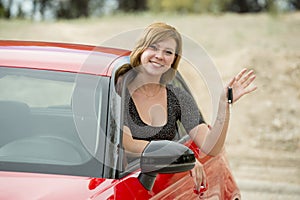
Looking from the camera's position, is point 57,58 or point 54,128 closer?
point 54,128

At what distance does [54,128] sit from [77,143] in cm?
19

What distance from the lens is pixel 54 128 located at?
13.6ft

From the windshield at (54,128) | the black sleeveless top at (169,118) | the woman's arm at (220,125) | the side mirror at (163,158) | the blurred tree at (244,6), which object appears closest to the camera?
the side mirror at (163,158)

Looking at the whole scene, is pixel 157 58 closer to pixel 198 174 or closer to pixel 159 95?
pixel 159 95

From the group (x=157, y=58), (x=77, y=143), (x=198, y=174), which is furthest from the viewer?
(x=198, y=174)

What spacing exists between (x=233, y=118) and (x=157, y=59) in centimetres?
1062

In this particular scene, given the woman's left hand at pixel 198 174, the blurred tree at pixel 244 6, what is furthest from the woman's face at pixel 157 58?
the blurred tree at pixel 244 6

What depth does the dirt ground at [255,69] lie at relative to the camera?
35.3ft

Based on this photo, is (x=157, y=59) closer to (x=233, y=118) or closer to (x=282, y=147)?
(x=282, y=147)

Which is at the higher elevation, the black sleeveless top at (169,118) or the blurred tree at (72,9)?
the black sleeveless top at (169,118)

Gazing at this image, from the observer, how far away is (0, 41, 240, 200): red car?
3.60m

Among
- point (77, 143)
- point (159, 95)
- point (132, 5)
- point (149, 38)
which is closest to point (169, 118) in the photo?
point (159, 95)

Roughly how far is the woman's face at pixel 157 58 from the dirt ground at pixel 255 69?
4.72 meters

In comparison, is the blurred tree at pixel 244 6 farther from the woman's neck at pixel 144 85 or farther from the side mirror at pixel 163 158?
the side mirror at pixel 163 158
